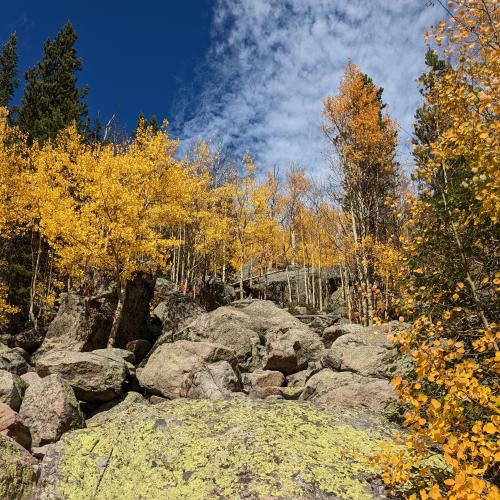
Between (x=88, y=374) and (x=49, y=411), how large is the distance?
256 cm

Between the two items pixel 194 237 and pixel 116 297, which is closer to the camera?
pixel 116 297

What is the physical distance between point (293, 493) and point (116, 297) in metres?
16.3

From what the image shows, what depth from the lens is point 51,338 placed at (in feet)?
52.5

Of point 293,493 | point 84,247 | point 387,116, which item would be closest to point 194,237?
point 84,247

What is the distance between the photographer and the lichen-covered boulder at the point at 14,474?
4406 mm

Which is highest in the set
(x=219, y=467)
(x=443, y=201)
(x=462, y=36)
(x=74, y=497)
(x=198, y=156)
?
(x=198, y=156)

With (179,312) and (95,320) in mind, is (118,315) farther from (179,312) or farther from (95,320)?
(179,312)

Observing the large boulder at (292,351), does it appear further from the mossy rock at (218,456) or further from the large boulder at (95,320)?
the mossy rock at (218,456)

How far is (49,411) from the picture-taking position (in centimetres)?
793

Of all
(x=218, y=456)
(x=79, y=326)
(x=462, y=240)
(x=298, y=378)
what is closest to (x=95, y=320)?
(x=79, y=326)

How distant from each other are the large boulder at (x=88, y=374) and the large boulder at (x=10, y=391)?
124 centimetres

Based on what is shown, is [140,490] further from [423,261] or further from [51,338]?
[51,338]

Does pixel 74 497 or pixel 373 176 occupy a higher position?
pixel 373 176

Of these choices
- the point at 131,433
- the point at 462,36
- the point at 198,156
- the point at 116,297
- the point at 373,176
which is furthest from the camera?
the point at 198,156
